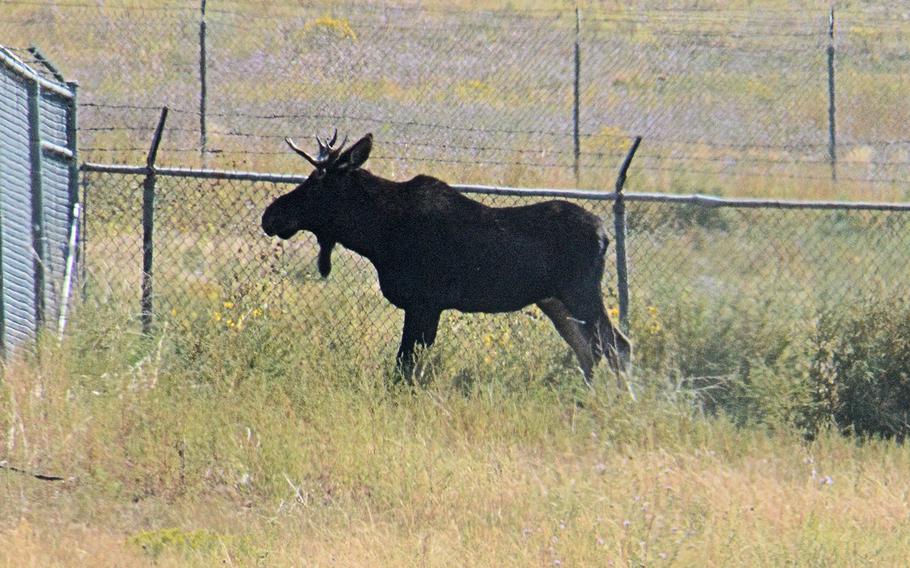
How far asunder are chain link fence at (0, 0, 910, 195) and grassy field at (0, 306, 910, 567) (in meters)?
8.06

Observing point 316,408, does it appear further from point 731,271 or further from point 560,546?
point 731,271

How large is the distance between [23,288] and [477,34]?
62.5 ft

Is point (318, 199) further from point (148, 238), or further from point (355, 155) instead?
point (148, 238)

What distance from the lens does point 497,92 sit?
2330 centimetres

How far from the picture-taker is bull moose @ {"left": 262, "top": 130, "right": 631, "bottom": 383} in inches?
392

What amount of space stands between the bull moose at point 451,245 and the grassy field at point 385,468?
1.36 feet

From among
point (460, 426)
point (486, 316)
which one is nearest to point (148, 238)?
point (486, 316)

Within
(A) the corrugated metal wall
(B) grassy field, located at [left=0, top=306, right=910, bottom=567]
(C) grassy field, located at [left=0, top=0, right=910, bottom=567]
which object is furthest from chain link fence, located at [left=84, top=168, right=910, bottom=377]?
(A) the corrugated metal wall

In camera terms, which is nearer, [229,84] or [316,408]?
[316,408]

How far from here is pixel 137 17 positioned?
2428 centimetres

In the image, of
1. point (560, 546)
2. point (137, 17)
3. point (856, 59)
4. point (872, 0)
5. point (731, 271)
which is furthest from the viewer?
point (872, 0)

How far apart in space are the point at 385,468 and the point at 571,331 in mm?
2898

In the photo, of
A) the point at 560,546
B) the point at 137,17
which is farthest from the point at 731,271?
the point at 137,17

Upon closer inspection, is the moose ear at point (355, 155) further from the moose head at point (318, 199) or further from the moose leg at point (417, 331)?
the moose leg at point (417, 331)
